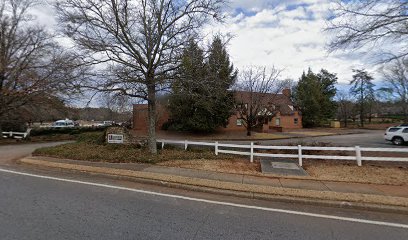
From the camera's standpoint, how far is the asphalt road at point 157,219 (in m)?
4.16

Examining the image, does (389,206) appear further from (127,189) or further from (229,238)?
(127,189)

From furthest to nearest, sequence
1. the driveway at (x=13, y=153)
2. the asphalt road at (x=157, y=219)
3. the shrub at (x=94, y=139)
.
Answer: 1. the shrub at (x=94, y=139)
2. the driveway at (x=13, y=153)
3. the asphalt road at (x=157, y=219)

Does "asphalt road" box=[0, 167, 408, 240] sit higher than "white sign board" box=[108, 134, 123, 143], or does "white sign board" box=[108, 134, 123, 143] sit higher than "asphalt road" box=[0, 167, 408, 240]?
"white sign board" box=[108, 134, 123, 143]

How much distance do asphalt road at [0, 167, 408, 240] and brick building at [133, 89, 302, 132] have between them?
1631 centimetres

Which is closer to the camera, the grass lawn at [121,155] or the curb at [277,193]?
the curb at [277,193]

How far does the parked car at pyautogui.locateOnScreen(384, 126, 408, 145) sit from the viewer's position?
20422 millimetres

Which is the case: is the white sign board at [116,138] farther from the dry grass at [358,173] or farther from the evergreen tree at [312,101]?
the evergreen tree at [312,101]

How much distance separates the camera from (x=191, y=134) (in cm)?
3322

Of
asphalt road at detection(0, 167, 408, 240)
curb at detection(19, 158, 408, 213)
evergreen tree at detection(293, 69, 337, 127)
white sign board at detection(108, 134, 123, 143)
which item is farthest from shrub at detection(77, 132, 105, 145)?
evergreen tree at detection(293, 69, 337, 127)

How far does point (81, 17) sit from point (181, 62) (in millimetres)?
4711

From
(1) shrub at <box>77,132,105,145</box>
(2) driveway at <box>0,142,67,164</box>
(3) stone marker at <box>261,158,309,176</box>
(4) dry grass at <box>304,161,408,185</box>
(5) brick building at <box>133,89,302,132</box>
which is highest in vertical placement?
(5) brick building at <box>133,89,302,132</box>

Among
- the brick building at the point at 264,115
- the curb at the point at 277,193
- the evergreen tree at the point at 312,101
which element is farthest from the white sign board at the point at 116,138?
the evergreen tree at the point at 312,101

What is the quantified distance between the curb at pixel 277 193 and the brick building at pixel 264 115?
14640 millimetres

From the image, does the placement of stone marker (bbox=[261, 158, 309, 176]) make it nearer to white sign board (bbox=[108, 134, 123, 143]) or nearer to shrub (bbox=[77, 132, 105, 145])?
white sign board (bbox=[108, 134, 123, 143])
